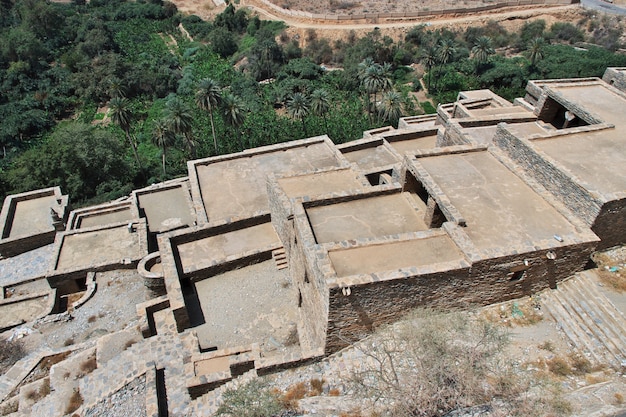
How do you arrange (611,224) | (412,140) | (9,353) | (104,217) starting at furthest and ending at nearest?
(412,140) → (104,217) → (9,353) → (611,224)

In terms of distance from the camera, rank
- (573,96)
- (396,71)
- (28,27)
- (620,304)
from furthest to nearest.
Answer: (28,27)
(396,71)
(573,96)
(620,304)

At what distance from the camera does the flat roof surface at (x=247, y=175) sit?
74.2 feet

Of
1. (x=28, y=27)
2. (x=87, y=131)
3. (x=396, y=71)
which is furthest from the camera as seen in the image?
(x=28, y=27)

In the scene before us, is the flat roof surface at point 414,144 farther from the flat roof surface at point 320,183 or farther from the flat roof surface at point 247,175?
the flat roof surface at point 320,183

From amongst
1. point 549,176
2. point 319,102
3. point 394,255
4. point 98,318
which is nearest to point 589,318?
point 549,176

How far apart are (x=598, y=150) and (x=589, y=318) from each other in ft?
24.4

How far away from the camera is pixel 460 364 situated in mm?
12992

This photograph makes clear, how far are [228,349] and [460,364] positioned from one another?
805cm

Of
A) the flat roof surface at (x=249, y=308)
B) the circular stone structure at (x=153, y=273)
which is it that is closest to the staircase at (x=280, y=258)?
the flat roof surface at (x=249, y=308)

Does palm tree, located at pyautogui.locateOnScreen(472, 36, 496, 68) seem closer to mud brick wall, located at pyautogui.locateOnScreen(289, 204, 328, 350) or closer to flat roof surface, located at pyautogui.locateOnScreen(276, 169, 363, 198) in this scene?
flat roof surface, located at pyautogui.locateOnScreen(276, 169, 363, 198)

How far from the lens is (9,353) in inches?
789

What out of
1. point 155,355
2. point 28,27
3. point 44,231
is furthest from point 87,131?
point 28,27

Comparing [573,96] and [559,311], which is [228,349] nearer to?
[559,311]

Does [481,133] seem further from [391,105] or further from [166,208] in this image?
[391,105]
